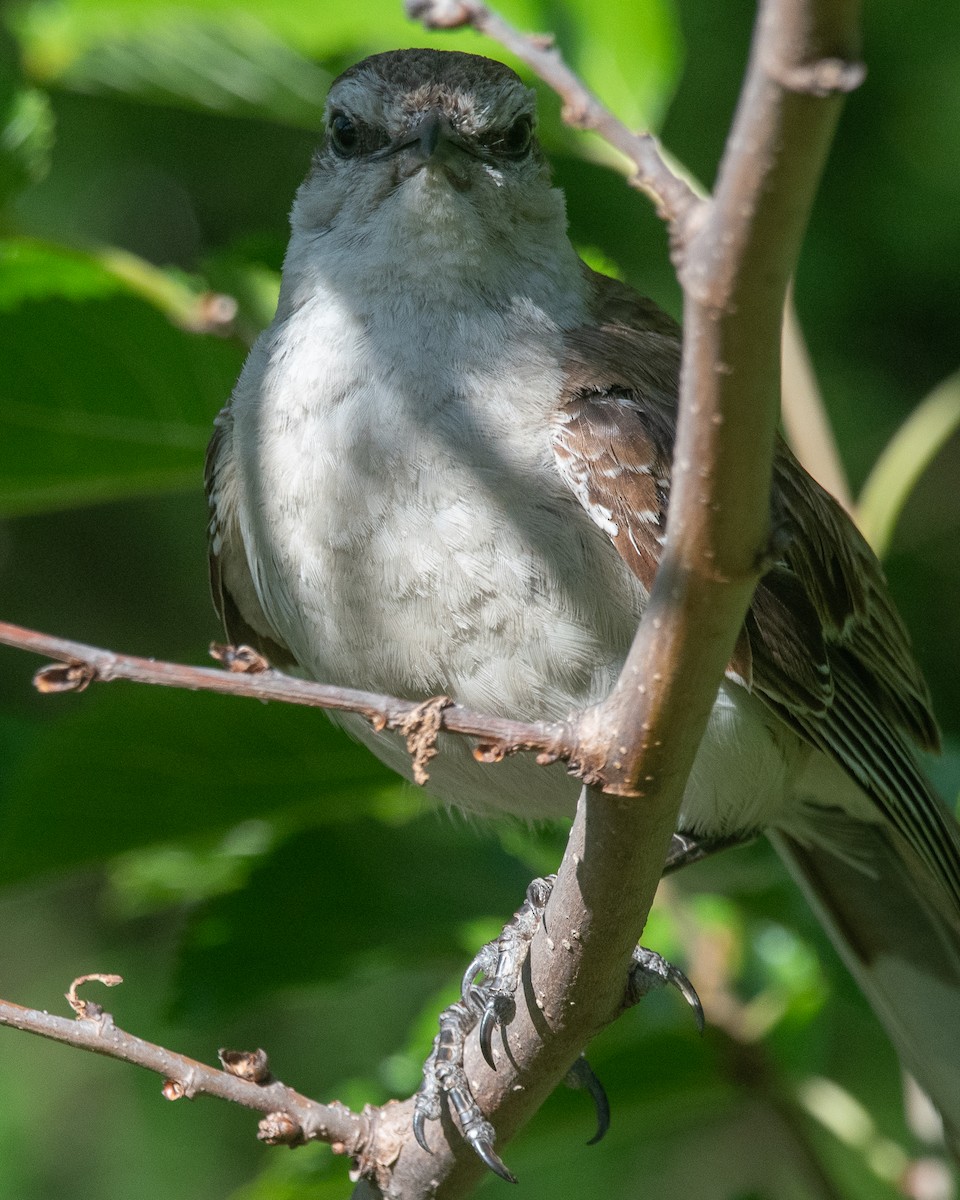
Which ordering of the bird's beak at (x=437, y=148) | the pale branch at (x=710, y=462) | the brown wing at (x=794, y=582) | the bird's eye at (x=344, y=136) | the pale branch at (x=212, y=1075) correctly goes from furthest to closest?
the bird's eye at (x=344, y=136)
the bird's beak at (x=437, y=148)
the brown wing at (x=794, y=582)
the pale branch at (x=212, y=1075)
the pale branch at (x=710, y=462)

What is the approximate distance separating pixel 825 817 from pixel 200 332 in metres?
2.13

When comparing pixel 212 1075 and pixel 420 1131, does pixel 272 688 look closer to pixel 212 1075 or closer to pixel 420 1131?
pixel 212 1075

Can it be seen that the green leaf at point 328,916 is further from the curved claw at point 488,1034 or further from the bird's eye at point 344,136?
the bird's eye at point 344,136

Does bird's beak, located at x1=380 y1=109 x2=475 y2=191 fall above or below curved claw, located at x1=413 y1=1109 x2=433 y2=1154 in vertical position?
above

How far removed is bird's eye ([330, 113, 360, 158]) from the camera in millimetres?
3836

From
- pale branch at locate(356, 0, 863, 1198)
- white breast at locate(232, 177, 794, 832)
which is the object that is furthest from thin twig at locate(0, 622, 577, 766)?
white breast at locate(232, 177, 794, 832)

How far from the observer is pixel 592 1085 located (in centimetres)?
359

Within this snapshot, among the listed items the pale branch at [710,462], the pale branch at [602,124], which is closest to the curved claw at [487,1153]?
the pale branch at [710,462]

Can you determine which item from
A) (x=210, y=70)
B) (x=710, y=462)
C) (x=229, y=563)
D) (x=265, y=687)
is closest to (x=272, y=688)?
(x=265, y=687)

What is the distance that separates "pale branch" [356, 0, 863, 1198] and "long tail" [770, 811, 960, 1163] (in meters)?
1.90

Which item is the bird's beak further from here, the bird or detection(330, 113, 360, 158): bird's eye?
detection(330, 113, 360, 158): bird's eye

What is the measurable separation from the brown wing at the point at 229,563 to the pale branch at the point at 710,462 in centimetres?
160

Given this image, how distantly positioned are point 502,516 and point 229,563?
109cm

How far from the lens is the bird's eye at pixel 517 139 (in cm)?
377
